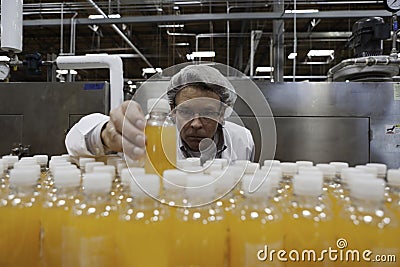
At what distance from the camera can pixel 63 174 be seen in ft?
2.00

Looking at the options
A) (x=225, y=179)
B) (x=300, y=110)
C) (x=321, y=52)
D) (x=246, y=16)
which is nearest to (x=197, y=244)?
(x=225, y=179)

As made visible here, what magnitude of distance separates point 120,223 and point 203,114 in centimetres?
111

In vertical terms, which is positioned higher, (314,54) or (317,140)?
(314,54)

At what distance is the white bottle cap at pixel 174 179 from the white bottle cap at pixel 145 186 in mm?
22

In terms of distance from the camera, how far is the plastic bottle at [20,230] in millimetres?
622

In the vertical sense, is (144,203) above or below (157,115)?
below

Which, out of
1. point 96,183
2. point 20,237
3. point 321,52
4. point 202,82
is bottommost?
point 20,237

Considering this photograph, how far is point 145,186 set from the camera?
58cm

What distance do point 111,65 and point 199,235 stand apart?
1079 millimetres

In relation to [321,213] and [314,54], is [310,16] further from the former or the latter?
[314,54]

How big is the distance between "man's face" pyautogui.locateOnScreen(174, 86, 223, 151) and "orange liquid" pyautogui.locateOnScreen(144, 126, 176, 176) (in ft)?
2.37

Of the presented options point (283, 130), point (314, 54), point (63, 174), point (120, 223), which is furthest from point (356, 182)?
point (314, 54)

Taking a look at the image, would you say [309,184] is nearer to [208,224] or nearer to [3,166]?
[208,224]

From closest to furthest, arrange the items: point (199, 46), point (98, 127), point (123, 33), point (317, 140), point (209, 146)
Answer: point (98, 127)
point (209, 146)
point (317, 140)
point (123, 33)
point (199, 46)
